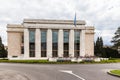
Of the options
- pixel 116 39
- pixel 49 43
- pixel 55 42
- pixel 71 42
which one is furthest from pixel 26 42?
pixel 116 39

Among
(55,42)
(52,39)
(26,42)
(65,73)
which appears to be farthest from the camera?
(55,42)

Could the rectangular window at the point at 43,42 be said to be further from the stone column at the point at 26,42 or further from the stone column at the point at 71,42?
the stone column at the point at 71,42

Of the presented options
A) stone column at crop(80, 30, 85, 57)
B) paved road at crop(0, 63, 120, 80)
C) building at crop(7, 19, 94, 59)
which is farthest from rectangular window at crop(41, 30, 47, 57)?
paved road at crop(0, 63, 120, 80)

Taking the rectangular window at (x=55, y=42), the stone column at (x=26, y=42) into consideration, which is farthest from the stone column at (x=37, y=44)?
the rectangular window at (x=55, y=42)

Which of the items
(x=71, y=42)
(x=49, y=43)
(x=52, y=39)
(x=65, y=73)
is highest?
(x=52, y=39)

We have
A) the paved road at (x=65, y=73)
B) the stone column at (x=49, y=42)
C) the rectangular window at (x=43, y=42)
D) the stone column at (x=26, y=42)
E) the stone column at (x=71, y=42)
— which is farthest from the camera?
the stone column at (x=71, y=42)

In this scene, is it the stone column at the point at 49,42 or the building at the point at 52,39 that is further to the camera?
the stone column at the point at 49,42

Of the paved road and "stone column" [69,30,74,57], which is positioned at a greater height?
"stone column" [69,30,74,57]

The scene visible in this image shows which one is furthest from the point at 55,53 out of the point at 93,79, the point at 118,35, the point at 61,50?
the point at 93,79

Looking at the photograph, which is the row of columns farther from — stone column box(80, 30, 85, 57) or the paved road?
the paved road

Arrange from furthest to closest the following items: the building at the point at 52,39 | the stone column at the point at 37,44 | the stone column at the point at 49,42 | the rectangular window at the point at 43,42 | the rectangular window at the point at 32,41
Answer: the rectangular window at the point at 43,42, the rectangular window at the point at 32,41, the stone column at the point at 49,42, the building at the point at 52,39, the stone column at the point at 37,44

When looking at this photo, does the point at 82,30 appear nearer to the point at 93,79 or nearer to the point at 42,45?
the point at 42,45

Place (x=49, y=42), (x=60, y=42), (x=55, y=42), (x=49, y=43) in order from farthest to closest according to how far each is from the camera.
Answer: (x=55, y=42), (x=60, y=42), (x=49, y=42), (x=49, y=43)

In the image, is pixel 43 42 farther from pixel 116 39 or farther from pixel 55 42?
pixel 116 39
